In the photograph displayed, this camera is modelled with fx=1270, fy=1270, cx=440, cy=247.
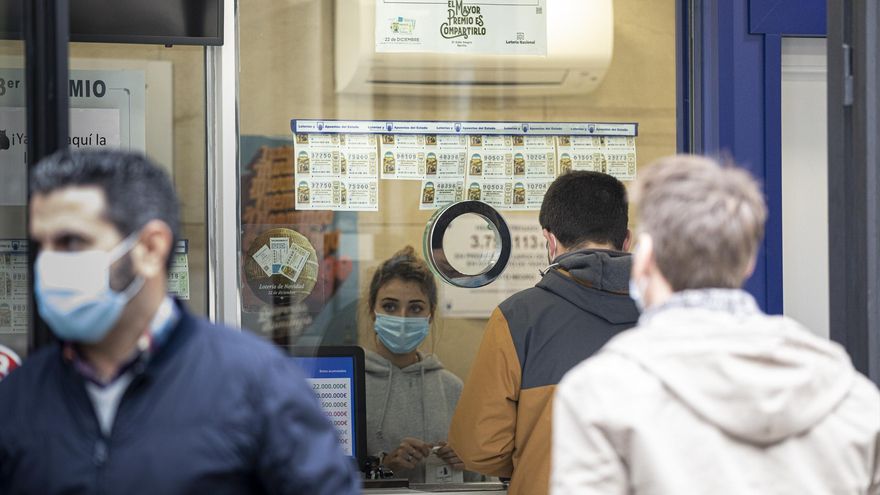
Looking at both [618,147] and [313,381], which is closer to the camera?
[313,381]

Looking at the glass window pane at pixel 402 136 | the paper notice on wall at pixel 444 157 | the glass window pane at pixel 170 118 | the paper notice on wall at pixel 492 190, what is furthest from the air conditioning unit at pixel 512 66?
the glass window pane at pixel 170 118

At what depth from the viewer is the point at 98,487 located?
79.3 inches

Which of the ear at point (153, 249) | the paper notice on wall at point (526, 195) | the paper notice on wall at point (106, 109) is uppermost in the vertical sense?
the paper notice on wall at point (106, 109)

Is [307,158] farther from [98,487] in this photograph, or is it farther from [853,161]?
[98,487]

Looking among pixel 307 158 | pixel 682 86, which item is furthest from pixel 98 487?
pixel 682 86

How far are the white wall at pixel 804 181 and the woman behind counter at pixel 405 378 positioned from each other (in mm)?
1295

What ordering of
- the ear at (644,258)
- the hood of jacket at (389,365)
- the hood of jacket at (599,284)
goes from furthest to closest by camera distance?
the hood of jacket at (389,365), the hood of jacket at (599,284), the ear at (644,258)

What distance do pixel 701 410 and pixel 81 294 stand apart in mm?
1013

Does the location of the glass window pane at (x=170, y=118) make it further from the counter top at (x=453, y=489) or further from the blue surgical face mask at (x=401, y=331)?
the counter top at (x=453, y=489)

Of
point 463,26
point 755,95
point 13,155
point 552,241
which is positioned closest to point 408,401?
point 552,241

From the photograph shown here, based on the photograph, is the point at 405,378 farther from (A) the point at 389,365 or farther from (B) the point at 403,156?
(B) the point at 403,156

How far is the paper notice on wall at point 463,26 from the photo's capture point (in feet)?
15.5

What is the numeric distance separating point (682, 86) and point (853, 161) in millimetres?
1514

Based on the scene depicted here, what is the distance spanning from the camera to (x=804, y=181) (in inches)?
181
